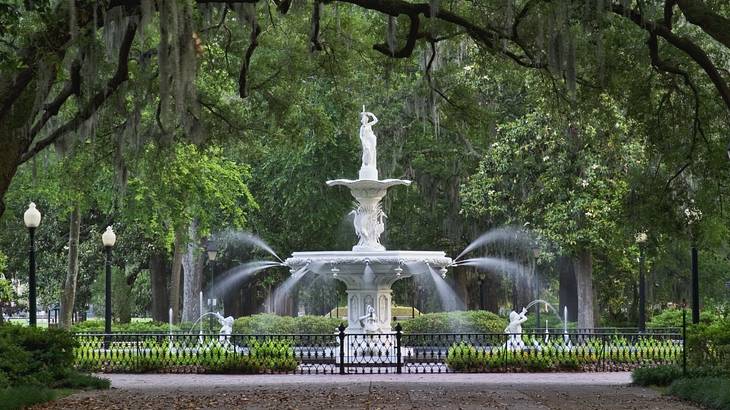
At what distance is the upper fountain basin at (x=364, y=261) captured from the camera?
2662 cm

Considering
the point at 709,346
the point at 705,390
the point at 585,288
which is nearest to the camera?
the point at 705,390

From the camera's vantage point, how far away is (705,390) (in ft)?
52.1

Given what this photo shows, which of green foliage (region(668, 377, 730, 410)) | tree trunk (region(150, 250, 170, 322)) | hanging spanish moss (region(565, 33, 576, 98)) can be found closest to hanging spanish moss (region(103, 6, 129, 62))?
hanging spanish moss (region(565, 33, 576, 98))

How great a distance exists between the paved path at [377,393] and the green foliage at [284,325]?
8.03 meters

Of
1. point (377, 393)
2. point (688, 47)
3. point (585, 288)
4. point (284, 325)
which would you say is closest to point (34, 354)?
point (377, 393)

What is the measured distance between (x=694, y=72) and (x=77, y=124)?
1068 cm

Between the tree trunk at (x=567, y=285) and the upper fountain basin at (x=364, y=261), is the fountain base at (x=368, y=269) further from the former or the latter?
the tree trunk at (x=567, y=285)

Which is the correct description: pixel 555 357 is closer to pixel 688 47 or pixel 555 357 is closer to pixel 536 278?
pixel 688 47

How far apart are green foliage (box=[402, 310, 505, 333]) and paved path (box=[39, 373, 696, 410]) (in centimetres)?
705

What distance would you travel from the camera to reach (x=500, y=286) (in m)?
55.1

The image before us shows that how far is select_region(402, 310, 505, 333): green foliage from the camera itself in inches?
1198

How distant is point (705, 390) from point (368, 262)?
1179 centimetres

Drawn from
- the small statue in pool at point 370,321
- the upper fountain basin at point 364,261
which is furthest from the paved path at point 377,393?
the small statue in pool at point 370,321

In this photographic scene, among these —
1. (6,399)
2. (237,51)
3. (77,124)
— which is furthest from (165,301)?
(6,399)
